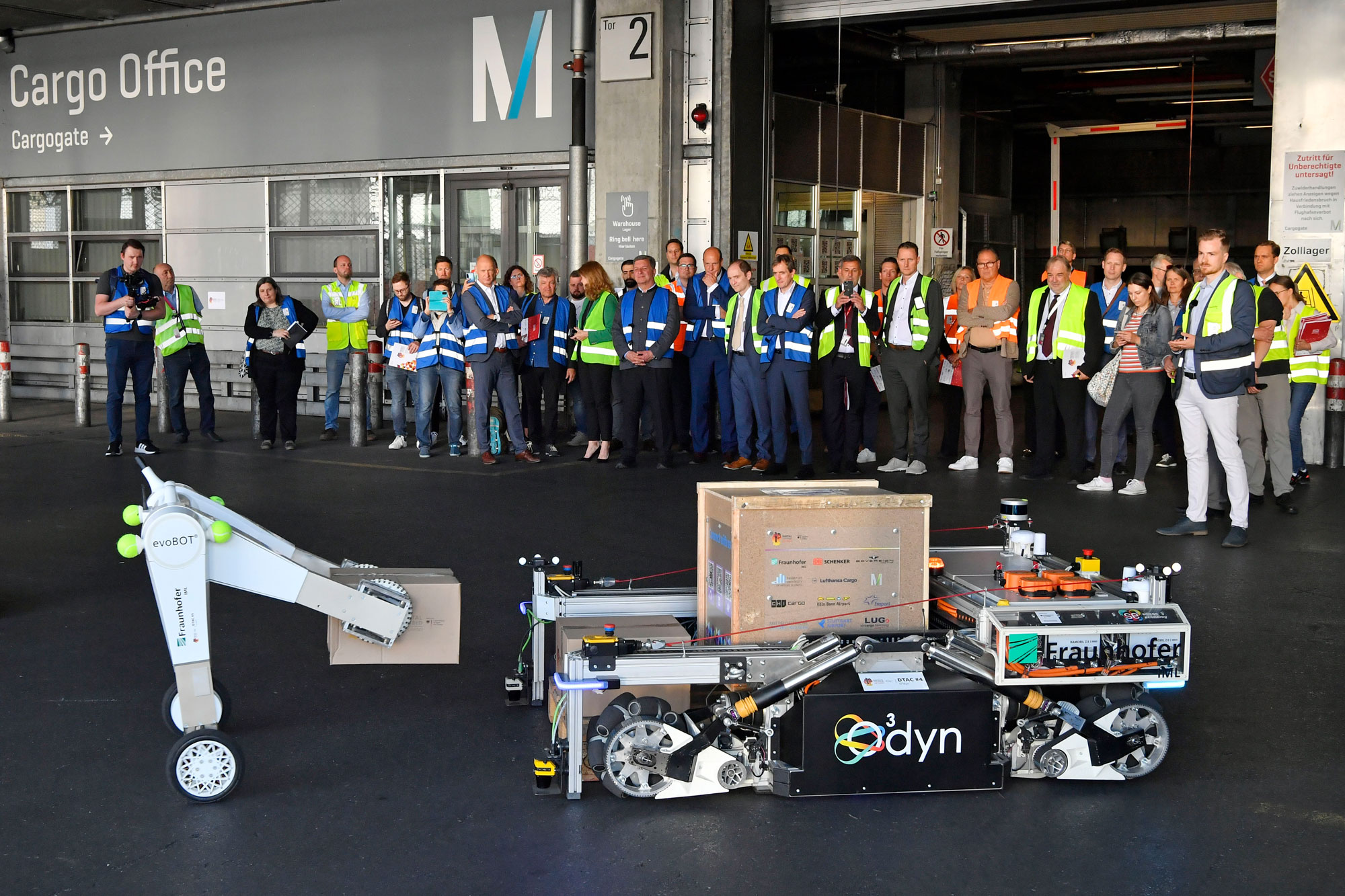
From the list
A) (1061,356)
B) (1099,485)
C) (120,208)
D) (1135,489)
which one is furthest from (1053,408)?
(120,208)

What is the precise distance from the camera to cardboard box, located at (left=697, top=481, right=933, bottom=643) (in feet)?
14.6

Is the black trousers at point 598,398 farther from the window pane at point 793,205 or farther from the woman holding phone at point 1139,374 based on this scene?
the window pane at point 793,205

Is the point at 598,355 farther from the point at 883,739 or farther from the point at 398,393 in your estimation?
the point at 883,739

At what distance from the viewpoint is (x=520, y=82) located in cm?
1557

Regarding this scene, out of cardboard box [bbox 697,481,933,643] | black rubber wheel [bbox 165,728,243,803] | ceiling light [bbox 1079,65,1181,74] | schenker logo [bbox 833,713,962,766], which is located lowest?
black rubber wheel [bbox 165,728,243,803]

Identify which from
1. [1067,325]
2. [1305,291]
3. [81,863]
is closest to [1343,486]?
[1305,291]

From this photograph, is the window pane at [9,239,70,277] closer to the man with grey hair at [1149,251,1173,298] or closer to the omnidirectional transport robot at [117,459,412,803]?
the man with grey hair at [1149,251,1173,298]

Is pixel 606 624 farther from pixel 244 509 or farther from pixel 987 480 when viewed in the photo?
pixel 987 480

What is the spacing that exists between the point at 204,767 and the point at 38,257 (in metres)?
18.0

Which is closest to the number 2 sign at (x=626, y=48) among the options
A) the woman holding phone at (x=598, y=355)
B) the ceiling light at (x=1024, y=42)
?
the woman holding phone at (x=598, y=355)

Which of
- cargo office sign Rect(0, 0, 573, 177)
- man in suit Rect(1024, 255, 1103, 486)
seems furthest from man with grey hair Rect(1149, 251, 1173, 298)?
cargo office sign Rect(0, 0, 573, 177)

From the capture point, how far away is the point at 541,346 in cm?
1284

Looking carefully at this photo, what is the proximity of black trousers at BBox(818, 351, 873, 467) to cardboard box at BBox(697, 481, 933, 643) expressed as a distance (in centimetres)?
696

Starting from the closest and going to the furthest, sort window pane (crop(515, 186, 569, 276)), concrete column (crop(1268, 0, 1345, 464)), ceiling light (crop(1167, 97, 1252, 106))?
concrete column (crop(1268, 0, 1345, 464)), window pane (crop(515, 186, 569, 276)), ceiling light (crop(1167, 97, 1252, 106))
